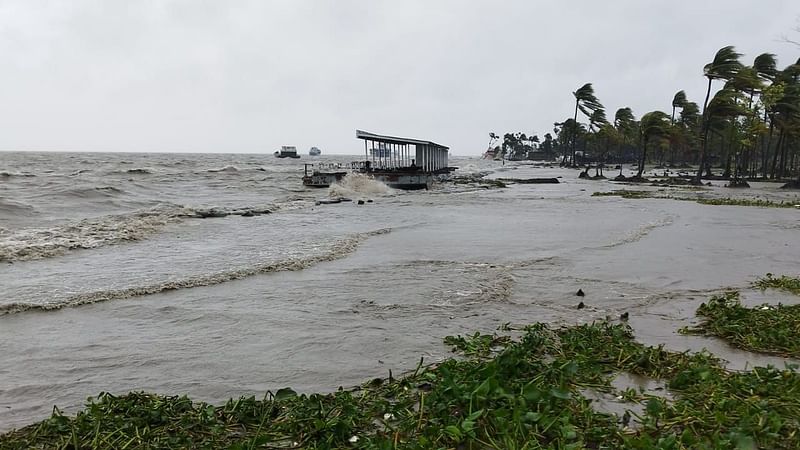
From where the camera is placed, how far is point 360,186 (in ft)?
111

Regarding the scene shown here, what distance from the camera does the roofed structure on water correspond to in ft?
113

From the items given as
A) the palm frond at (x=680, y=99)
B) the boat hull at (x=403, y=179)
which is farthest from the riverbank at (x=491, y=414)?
the palm frond at (x=680, y=99)

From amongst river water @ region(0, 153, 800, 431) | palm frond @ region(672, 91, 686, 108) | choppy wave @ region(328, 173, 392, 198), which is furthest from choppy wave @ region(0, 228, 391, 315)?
palm frond @ region(672, 91, 686, 108)

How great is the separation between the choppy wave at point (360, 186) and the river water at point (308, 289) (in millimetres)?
15243

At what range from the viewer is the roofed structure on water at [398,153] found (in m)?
34.5

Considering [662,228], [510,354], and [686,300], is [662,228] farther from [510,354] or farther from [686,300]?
[510,354]

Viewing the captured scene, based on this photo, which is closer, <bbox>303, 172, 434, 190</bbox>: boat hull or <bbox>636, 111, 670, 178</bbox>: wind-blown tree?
<bbox>303, 172, 434, 190</bbox>: boat hull

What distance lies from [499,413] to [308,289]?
5288mm

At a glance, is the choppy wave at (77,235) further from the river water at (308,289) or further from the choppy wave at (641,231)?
the choppy wave at (641,231)

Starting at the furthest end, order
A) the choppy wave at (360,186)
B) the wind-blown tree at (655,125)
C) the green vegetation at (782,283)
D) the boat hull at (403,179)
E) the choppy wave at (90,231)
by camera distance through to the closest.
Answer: the wind-blown tree at (655,125), the boat hull at (403,179), the choppy wave at (360,186), the choppy wave at (90,231), the green vegetation at (782,283)

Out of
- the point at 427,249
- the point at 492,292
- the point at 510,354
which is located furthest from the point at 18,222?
the point at 510,354

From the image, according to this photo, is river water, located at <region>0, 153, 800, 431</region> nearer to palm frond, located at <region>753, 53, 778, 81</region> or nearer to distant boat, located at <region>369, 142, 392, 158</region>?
distant boat, located at <region>369, 142, 392, 158</region>

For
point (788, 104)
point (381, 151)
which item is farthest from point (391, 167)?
point (788, 104)

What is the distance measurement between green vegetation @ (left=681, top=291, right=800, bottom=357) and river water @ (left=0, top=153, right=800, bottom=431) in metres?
0.22
